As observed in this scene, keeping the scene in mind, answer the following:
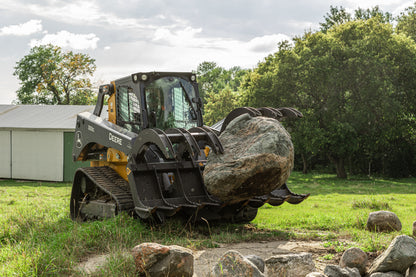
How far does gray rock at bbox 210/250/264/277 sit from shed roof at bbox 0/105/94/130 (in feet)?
55.5

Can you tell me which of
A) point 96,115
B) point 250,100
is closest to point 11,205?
point 96,115

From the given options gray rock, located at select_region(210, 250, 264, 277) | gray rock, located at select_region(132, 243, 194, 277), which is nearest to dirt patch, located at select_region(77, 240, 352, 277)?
gray rock, located at select_region(132, 243, 194, 277)

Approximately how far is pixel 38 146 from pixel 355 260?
1878 centimetres

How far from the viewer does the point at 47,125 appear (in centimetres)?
2216

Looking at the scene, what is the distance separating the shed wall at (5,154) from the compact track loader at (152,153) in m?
13.7

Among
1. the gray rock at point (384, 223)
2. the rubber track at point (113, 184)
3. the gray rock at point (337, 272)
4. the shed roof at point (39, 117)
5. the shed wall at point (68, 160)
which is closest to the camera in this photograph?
the gray rock at point (337, 272)

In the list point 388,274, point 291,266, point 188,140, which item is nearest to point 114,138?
point 188,140

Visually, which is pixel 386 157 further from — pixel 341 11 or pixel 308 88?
pixel 341 11

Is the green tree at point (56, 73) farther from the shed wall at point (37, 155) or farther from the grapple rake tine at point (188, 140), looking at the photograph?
the grapple rake tine at point (188, 140)

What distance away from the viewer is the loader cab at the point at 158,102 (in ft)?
31.1

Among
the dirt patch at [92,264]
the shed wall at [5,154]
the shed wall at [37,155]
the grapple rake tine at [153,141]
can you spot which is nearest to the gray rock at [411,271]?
the grapple rake tine at [153,141]

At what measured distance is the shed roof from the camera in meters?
22.2

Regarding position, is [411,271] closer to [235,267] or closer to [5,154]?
[235,267]

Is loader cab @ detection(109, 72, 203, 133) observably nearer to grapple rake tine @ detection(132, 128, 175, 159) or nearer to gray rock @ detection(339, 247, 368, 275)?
grapple rake tine @ detection(132, 128, 175, 159)
